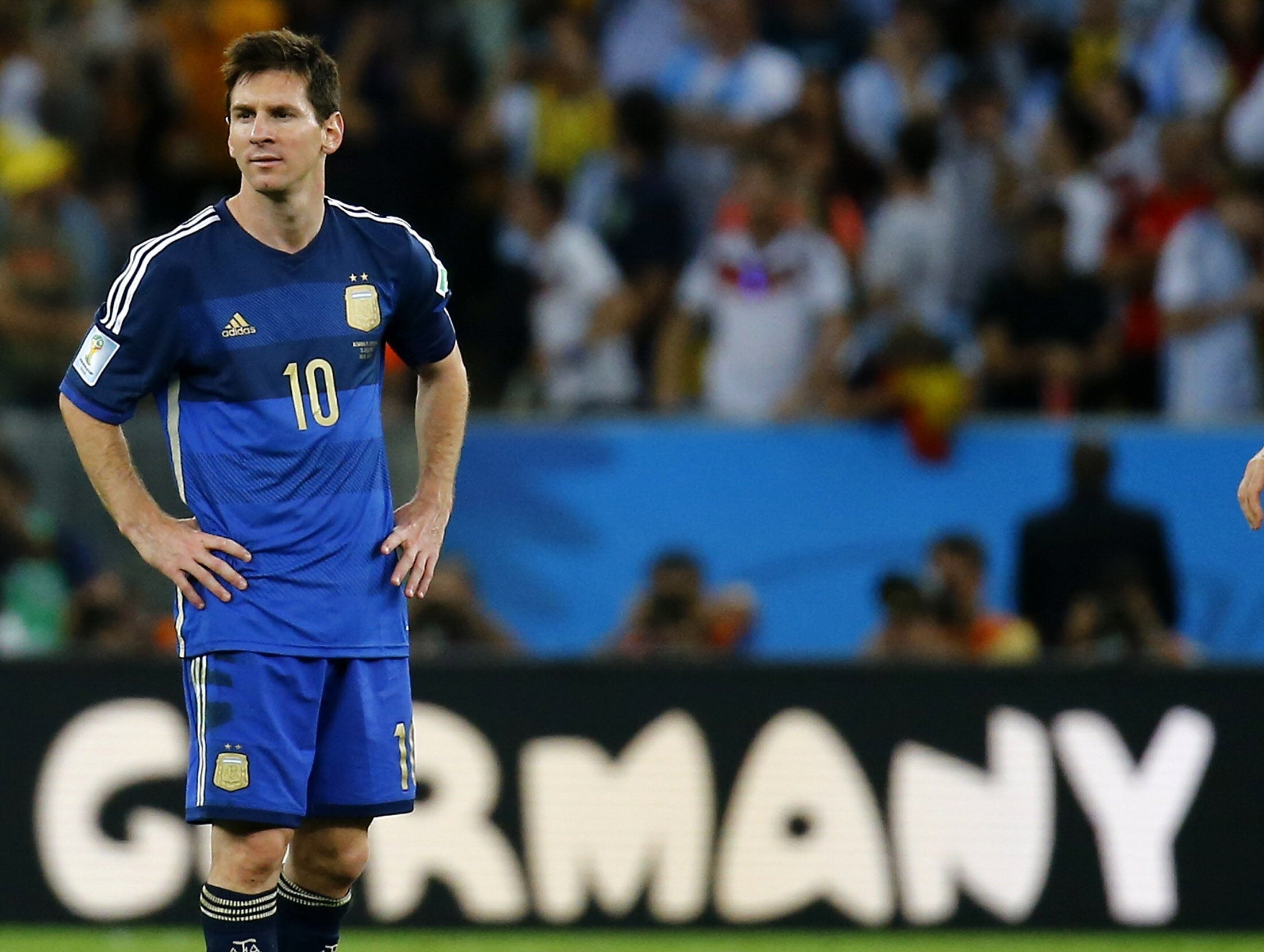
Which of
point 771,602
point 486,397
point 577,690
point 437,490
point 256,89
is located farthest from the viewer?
point 486,397

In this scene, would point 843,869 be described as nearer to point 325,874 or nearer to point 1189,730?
point 1189,730

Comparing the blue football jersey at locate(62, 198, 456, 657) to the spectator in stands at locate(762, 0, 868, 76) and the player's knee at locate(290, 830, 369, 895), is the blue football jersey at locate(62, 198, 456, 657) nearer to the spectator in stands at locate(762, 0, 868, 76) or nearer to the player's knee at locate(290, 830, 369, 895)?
the player's knee at locate(290, 830, 369, 895)

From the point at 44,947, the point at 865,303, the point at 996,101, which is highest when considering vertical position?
the point at 996,101

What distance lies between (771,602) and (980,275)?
6.69 ft

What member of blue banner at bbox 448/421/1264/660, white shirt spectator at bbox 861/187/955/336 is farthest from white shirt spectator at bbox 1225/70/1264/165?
blue banner at bbox 448/421/1264/660

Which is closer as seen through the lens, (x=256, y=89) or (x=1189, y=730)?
(x=256, y=89)

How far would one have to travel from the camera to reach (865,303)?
35.7ft

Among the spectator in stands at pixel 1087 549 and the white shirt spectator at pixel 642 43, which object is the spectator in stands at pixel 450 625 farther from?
the white shirt spectator at pixel 642 43

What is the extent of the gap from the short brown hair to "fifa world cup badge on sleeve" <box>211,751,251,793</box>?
1.49m

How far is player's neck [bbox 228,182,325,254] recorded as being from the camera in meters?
5.41

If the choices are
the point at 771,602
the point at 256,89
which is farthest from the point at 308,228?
the point at 771,602

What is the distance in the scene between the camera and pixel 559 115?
11758 millimetres

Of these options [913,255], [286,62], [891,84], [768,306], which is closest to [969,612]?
[768,306]

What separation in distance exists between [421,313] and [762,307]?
16.4 feet
